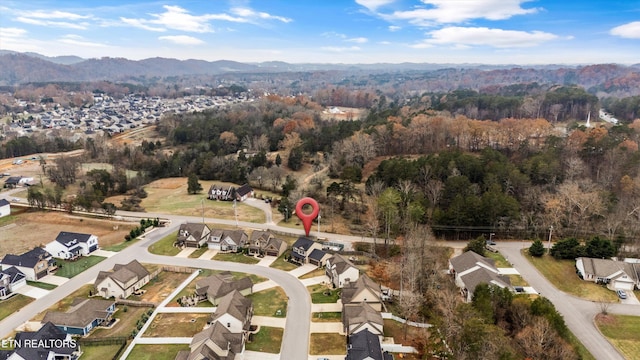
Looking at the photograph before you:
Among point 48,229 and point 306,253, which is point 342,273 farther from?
point 48,229

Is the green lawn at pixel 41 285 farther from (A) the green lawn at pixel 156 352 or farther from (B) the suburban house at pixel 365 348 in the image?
(B) the suburban house at pixel 365 348

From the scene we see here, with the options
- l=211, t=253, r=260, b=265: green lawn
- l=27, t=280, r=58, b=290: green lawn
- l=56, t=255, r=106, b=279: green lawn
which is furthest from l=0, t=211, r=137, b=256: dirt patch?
l=211, t=253, r=260, b=265: green lawn

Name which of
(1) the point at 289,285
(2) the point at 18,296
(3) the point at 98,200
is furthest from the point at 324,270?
(3) the point at 98,200

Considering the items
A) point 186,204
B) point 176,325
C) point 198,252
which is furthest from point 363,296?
point 186,204

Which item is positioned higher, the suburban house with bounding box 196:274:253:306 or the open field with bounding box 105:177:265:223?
the suburban house with bounding box 196:274:253:306

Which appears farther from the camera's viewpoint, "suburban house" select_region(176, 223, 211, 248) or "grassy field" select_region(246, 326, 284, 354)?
"suburban house" select_region(176, 223, 211, 248)

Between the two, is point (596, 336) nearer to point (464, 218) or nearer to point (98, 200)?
point (464, 218)

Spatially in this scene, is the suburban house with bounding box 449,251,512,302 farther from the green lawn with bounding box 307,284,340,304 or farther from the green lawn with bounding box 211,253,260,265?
the green lawn with bounding box 211,253,260,265

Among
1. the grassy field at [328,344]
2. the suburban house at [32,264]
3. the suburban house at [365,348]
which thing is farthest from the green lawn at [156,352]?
the suburban house at [32,264]
